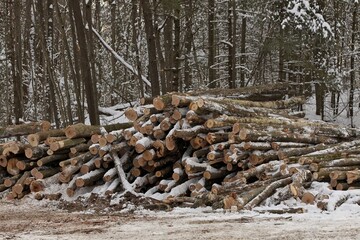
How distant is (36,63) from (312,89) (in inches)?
491

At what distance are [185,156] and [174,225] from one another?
252cm

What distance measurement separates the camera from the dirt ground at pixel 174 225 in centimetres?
497

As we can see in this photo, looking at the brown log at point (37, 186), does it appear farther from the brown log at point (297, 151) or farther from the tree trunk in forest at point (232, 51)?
the tree trunk in forest at point (232, 51)

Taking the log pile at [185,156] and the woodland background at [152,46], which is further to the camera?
the woodland background at [152,46]

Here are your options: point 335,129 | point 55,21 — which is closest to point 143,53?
point 55,21

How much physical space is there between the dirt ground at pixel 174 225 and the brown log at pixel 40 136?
1.74 meters

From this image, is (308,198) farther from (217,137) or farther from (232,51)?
(232,51)

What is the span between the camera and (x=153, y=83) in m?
14.5

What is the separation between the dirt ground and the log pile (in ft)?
2.73

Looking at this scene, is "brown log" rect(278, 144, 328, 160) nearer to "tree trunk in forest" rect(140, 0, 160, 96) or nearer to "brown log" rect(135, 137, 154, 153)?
"brown log" rect(135, 137, 154, 153)

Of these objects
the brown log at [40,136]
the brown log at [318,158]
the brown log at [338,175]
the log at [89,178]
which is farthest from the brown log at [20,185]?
the brown log at [338,175]

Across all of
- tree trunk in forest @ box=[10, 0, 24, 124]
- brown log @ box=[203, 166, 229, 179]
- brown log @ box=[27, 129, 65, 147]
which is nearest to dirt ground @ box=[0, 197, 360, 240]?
brown log @ box=[203, 166, 229, 179]

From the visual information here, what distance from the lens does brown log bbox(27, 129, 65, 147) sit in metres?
8.73

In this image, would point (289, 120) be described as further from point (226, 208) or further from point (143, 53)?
point (143, 53)
